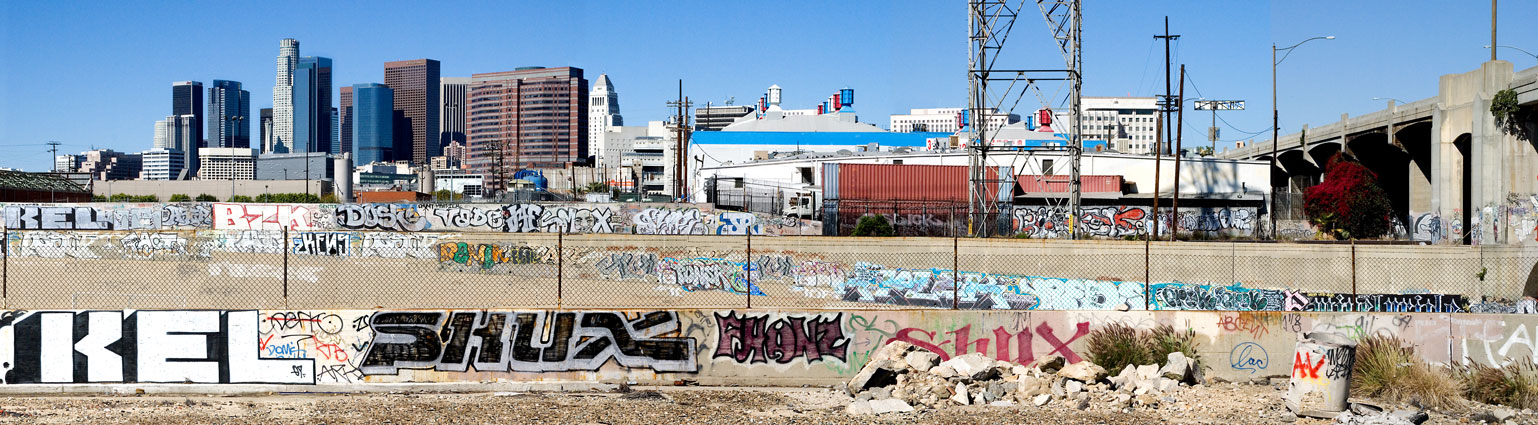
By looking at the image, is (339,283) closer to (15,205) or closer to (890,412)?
(890,412)

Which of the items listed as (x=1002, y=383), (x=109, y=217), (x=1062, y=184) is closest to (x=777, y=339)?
(x=1002, y=383)

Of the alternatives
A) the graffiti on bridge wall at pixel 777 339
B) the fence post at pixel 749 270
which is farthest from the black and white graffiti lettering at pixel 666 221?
the graffiti on bridge wall at pixel 777 339

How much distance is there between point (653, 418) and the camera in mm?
12984

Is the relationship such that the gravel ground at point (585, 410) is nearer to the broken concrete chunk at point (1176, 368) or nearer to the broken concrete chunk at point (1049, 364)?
the broken concrete chunk at point (1176, 368)

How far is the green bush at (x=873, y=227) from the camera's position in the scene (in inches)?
1475

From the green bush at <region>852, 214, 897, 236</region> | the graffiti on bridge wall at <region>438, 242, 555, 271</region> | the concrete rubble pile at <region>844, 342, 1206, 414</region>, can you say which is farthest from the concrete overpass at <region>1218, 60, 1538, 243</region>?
the graffiti on bridge wall at <region>438, 242, 555, 271</region>

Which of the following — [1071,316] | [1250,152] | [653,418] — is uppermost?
[1250,152]

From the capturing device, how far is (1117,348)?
14812 millimetres

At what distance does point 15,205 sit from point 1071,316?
155ft

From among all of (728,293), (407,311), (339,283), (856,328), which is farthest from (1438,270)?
(339,283)

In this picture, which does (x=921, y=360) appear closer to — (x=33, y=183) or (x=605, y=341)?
(x=605, y=341)

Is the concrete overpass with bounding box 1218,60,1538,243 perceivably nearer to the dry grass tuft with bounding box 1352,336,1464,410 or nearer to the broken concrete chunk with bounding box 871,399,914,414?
the dry grass tuft with bounding box 1352,336,1464,410

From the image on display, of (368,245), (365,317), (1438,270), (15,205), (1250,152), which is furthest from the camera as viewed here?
(1250,152)

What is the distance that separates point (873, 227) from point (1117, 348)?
76.0 ft
